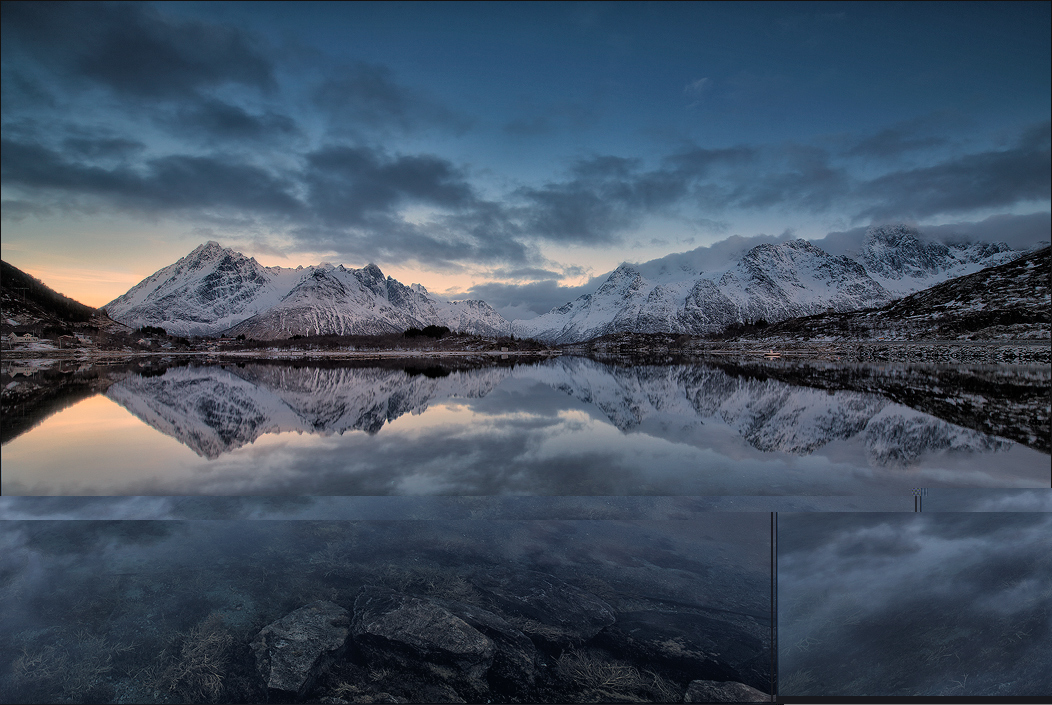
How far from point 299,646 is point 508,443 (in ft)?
18.8

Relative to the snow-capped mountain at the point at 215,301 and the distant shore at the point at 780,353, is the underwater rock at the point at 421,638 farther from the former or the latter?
the distant shore at the point at 780,353

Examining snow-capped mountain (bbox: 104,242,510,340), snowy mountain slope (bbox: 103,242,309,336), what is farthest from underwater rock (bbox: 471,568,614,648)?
snowy mountain slope (bbox: 103,242,309,336)

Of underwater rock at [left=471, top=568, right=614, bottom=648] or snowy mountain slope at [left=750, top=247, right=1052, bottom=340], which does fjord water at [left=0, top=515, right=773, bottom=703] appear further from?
snowy mountain slope at [left=750, top=247, right=1052, bottom=340]

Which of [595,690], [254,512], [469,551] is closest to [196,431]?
[254,512]

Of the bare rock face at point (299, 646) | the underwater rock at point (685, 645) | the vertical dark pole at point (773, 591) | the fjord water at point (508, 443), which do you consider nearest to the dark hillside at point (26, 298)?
the fjord water at point (508, 443)

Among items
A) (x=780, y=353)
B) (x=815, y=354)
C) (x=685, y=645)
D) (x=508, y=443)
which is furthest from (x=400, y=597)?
(x=780, y=353)

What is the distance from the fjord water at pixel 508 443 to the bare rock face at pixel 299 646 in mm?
1764

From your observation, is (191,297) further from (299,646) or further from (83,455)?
(299,646)

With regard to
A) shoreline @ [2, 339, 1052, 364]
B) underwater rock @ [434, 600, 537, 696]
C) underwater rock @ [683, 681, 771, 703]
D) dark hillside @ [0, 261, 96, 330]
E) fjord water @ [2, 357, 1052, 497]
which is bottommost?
underwater rock @ [683, 681, 771, 703]

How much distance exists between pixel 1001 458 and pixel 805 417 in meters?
5.21

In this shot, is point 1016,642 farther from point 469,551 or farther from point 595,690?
point 469,551

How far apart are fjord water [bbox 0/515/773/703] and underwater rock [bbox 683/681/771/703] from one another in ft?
0.21

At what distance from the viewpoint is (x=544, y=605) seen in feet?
15.2

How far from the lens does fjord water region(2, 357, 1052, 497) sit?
6762 millimetres
